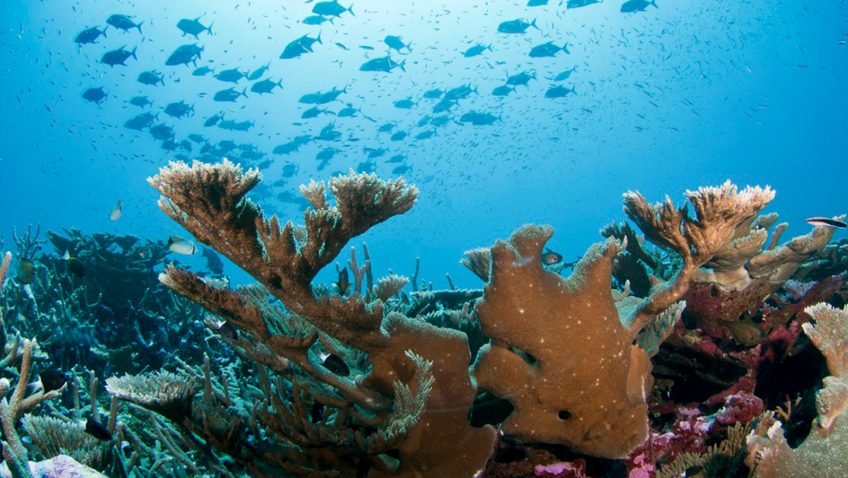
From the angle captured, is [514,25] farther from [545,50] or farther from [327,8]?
[327,8]

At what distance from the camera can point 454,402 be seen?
2363 mm

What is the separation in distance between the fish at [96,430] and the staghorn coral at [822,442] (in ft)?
11.2

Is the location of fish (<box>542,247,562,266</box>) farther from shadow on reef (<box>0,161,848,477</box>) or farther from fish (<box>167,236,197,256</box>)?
fish (<box>167,236,197,256</box>)

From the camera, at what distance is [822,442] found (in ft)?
6.98

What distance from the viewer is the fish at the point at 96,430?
7.87ft

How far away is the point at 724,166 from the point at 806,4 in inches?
2634

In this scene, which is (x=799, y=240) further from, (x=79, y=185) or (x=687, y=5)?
(x=79, y=185)

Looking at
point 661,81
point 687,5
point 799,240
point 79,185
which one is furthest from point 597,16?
point 79,185

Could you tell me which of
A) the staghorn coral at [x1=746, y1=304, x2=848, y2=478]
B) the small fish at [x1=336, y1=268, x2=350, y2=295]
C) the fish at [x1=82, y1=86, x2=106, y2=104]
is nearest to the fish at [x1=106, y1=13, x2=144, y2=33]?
the fish at [x1=82, y1=86, x2=106, y2=104]

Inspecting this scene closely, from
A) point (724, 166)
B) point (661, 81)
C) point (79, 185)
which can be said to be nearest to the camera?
point (79, 185)

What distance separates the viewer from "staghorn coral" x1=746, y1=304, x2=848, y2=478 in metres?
1.99

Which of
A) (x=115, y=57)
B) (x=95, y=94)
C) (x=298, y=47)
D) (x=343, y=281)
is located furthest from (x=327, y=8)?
(x=343, y=281)

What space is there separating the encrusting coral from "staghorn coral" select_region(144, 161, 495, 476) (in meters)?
0.27

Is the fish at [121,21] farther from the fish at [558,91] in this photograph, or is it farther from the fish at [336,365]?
the fish at [336,365]
